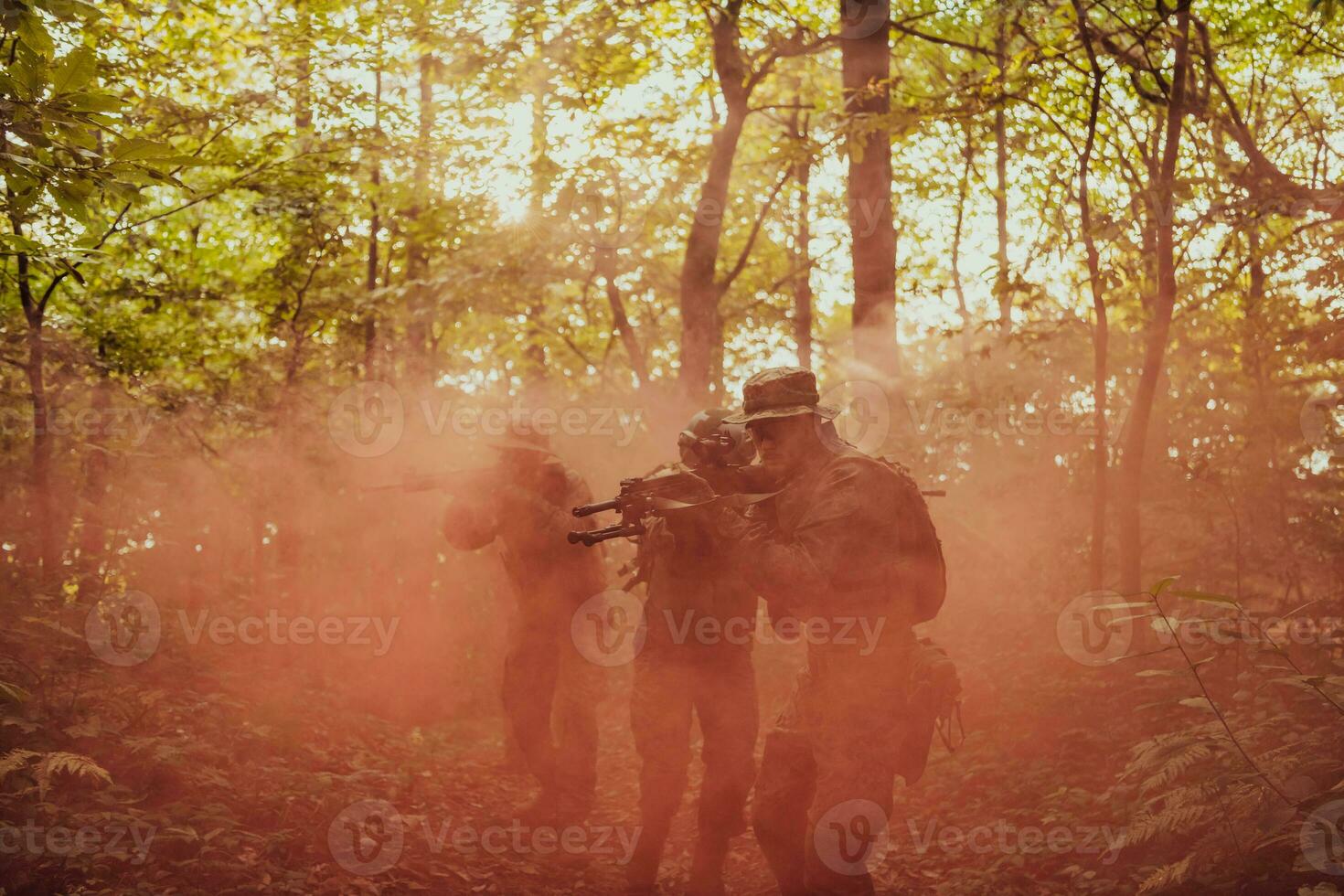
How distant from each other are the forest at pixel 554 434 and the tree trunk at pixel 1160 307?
47 mm

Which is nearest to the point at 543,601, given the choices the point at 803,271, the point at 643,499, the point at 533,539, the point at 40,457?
the point at 533,539

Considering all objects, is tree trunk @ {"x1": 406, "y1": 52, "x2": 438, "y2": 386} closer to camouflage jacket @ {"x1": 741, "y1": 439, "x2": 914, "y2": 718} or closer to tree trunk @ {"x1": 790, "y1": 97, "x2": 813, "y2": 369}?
tree trunk @ {"x1": 790, "y1": 97, "x2": 813, "y2": 369}

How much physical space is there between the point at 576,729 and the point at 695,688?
1.99 meters

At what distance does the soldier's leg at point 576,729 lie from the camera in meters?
7.66

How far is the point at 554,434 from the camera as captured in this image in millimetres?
13062

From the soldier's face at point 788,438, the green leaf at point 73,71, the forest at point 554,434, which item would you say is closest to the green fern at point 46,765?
the forest at point 554,434

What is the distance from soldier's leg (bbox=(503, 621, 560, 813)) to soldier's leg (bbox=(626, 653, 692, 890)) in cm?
187

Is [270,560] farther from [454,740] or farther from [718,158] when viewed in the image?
[718,158]

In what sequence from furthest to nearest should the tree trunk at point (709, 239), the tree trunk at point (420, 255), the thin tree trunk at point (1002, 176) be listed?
the tree trunk at point (420, 255), the tree trunk at point (709, 239), the thin tree trunk at point (1002, 176)

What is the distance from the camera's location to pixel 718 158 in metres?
12.3

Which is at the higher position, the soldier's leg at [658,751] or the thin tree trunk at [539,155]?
the thin tree trunk at [539,155]

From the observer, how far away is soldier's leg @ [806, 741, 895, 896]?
4.64 meters

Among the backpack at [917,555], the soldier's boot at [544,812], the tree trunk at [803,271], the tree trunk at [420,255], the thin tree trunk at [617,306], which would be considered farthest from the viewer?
the tree trunk at [803,271]

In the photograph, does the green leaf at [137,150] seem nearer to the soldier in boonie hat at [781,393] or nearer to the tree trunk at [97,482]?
the soldier in boonie hat at [781,393]
